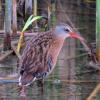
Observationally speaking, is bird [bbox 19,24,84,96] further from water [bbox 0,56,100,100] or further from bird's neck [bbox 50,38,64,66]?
water [bbox 0,56,100,100]

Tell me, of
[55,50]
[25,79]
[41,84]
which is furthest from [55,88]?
[25,79]

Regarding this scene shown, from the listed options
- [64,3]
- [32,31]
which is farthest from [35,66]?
[64,3]

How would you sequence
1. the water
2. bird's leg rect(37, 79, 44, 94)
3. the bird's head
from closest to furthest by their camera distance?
1. the water
2. bird's leg rect(37, 79, 44, 94)
3. the bird's head

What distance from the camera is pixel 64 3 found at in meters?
7.80

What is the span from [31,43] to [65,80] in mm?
407

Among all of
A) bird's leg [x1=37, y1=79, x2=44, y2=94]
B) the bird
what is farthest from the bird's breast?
bird's leg [x1=37, y1=79, x2=44, y2=94]

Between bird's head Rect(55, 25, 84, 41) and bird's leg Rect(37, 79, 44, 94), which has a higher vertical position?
bird's head Rect(55, 25, 84, 41)

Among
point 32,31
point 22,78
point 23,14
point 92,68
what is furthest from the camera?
point 23,14

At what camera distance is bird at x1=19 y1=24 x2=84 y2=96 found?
404 centimetres

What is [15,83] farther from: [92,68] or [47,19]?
[47,19]

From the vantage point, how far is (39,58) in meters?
4.16

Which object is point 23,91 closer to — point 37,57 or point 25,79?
point 25,79

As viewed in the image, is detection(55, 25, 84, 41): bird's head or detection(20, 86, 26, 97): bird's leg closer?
detection(20, 86, 26, 97): bird's leg

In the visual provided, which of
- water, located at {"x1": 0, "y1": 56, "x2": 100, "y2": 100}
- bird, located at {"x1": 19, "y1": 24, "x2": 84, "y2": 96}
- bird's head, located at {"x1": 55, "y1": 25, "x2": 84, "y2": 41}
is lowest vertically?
water, located at {"x1": 0, "y1": 56, "x2": 100, "y2": 100}
